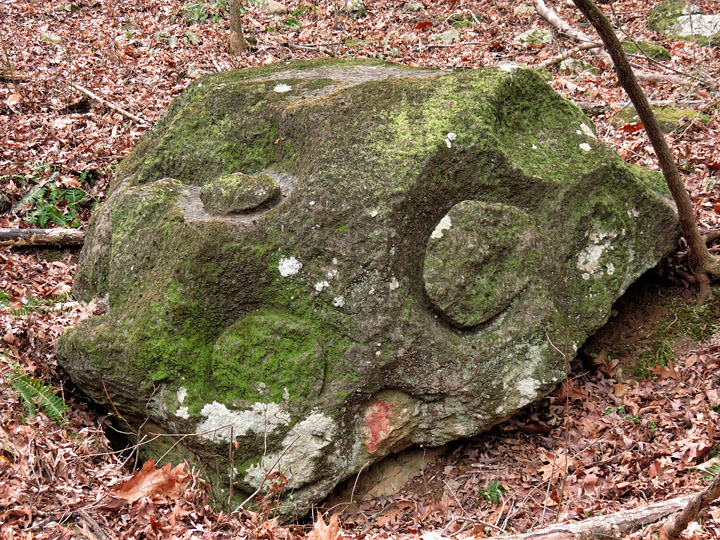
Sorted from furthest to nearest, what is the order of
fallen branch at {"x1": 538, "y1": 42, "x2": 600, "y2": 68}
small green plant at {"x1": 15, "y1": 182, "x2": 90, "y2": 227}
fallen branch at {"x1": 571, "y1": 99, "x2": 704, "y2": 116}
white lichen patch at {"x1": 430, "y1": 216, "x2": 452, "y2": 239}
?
fallen branch at {"x1": 538, "y1": 42, "x2": 600, "y2": 68}, fallen branch at {"x1": 571, "y1": 99, "x2": 704, "y2": 116}, small green plant at {"x1": 15, "y1": 182, "x2": 90, "y2": 227}, white lichen patch at {"x1": 430, "y1": 216, "x2": 452, "y2": 239}

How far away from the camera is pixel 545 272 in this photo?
4.60 meters

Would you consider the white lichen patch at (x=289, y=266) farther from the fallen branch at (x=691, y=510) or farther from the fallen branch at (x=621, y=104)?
the fallen branch at (x=621, y=104)

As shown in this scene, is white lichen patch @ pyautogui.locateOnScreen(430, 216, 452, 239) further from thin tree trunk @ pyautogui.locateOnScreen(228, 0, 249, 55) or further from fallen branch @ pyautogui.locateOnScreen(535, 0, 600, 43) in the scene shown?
thin tree trunk @ pyautogui.locateOnScreen(228, 0, 249, 55)

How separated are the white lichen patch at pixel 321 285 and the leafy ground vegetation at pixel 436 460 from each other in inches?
53.9

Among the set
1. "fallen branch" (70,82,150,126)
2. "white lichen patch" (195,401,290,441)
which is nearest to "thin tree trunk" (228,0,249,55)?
"fallen branch" (70,82,150,126)

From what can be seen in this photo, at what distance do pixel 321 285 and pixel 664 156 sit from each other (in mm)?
2855

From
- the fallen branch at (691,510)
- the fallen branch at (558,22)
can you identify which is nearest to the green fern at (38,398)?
the fallen branch at (691,510)

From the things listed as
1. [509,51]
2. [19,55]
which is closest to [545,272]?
[509,51]

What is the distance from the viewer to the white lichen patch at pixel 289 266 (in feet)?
14.4

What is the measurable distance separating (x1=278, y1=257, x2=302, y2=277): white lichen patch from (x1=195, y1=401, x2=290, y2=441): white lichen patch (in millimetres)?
937

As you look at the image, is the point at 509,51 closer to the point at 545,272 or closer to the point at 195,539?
the point at 545,272

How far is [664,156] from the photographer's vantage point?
4691mm

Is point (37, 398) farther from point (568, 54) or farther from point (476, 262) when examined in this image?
point (568, 54)

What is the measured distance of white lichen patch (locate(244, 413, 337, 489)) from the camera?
4.18 metres
